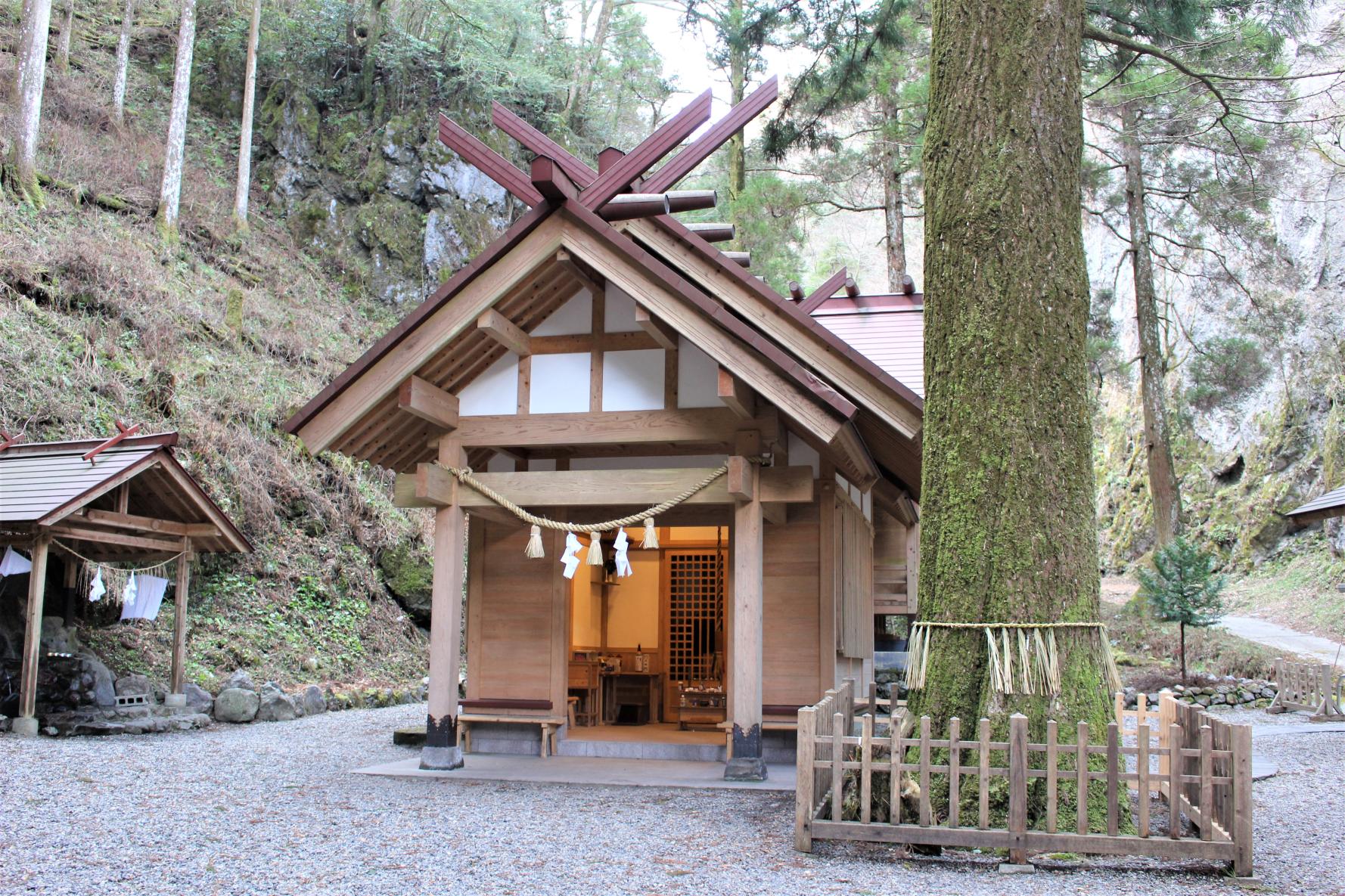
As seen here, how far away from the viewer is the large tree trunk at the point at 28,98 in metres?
19.3

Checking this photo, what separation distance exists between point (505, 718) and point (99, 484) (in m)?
5.06

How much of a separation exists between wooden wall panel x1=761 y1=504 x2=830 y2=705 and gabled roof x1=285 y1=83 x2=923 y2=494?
3.18 ft

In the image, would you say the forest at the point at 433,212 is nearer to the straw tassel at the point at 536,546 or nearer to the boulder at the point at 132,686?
the boulder at the point at 132,686

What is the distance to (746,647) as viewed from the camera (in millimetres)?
8195

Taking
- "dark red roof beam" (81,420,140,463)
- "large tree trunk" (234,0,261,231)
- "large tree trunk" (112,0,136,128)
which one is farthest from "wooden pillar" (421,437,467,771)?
"large tree trunk" (112,0,136,128)

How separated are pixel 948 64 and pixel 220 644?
12.8 meters

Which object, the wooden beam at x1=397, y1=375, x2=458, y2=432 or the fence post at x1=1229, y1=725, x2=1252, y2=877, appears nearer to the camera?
the fence post at x1=1229, y1=725, x2=1252, y2=877

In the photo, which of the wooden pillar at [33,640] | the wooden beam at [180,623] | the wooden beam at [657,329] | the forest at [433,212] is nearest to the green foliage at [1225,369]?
the forest at [433,212]

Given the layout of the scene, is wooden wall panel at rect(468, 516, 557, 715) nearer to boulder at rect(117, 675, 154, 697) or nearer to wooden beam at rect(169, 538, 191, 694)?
wooden beam at rect(169, 538, 191, 694)

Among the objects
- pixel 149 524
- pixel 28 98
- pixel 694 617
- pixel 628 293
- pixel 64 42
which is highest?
pixel 64 42

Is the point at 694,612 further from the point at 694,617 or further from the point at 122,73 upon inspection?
the point at 122,73

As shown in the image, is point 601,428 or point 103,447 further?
point 103,447

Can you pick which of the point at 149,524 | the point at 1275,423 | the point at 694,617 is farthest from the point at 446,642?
the point at 1275,423

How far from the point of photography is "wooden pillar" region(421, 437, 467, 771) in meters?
8.55
